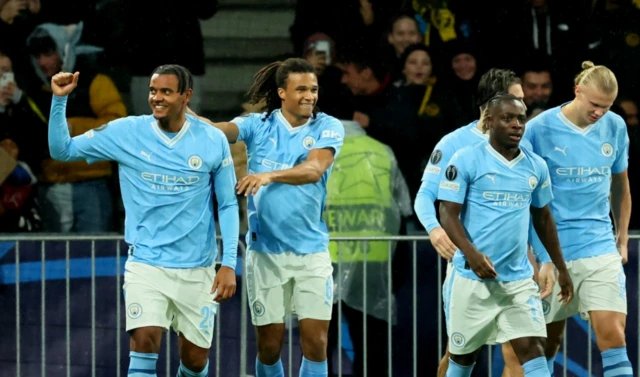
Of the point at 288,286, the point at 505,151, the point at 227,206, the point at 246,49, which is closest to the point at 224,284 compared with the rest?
the point at 227,206

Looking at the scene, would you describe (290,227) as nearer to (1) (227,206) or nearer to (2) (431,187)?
(1) (227,206)

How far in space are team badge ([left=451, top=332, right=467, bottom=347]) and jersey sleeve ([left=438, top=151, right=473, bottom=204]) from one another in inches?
28.7

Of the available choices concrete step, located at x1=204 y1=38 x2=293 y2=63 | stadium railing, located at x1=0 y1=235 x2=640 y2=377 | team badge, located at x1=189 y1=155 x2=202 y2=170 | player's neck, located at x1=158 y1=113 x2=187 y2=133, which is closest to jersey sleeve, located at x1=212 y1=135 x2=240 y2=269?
team badge, located at x1=189 y1=155 x2=202 y2=170

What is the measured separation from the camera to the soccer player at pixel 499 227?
6.41 m

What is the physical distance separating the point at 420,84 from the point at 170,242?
3633mm

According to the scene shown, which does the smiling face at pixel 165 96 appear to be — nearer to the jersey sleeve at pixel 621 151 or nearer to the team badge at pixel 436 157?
the team badge at pixel 436 157

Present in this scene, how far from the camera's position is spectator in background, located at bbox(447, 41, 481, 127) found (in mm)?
9617

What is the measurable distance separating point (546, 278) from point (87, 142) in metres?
2.58

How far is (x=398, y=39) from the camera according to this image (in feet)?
31.8

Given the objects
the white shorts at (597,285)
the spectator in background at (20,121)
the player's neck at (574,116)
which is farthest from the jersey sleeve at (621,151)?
the spectator in background at (20,121)

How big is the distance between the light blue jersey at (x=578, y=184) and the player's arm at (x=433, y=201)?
0.60 meters

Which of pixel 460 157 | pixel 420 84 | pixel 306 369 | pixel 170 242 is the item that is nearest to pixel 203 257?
pixel 170 242

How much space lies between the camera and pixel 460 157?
6.50 metres

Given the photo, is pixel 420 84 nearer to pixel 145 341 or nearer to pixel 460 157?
pixel 460 157
